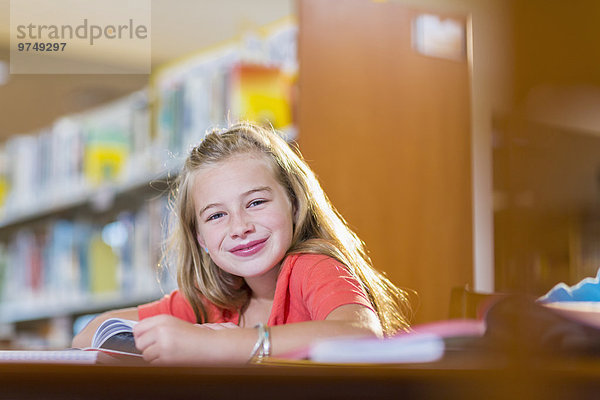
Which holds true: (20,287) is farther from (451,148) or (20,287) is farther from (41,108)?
(451,148)

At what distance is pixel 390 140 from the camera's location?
175 cm

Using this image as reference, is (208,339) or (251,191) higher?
(251,191)

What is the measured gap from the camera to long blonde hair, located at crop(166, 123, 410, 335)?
1.08m

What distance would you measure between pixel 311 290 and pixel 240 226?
0.17 meters

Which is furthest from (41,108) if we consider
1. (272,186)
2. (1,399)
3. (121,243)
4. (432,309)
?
(1,399)

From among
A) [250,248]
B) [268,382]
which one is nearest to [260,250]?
[250,248]

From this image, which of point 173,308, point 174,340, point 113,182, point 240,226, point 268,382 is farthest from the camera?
point 113,182

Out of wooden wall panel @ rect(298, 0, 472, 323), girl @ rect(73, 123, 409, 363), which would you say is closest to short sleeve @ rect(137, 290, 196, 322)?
girl @ rect(73, 123, 409, 363)

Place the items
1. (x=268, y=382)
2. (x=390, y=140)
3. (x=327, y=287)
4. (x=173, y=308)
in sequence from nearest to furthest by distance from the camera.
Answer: (x=268, y=382)
(x=327, y=287)
(x=173, y=308)
(x=390, y=140)

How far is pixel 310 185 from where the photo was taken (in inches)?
45.3

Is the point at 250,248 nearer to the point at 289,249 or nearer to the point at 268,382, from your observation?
the point at 289,249

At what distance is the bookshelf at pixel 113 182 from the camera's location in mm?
2105

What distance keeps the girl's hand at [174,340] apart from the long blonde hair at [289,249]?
0.42 metres

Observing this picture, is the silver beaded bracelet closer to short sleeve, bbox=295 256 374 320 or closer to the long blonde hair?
short sleeve, bbox=295 256 374 320
